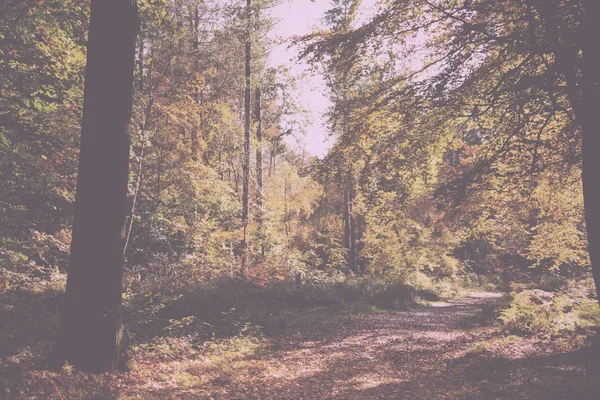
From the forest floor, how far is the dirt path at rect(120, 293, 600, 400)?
0.02 m

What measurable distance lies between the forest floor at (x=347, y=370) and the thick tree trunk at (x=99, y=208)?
0.41m

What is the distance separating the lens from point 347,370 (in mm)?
6992

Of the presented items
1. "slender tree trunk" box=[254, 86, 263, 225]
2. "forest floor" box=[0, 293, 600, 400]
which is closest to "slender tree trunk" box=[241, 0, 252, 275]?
"slender tree trunk" box=[254, 86, 263, 225]

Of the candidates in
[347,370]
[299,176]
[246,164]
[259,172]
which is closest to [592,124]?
[299,176]

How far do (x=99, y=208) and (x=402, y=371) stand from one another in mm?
6066

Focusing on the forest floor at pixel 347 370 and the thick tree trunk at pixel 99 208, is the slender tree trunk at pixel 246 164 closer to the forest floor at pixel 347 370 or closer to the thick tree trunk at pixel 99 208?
the forest floor at pixel 347 370

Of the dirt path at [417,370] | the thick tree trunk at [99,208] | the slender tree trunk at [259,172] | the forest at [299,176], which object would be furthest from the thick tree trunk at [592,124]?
the slender tree trunk at [259,172]

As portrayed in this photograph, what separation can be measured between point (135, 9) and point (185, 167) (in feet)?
30.8

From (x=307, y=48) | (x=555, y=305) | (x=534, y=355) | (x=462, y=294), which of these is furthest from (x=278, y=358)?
(x=462, y=294)

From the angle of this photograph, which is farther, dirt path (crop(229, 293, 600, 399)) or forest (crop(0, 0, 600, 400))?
dirt path (crop(229, 293, 600, 399))

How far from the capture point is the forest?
15.1ft

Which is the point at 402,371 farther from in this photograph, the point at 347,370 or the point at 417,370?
the point at 347,370

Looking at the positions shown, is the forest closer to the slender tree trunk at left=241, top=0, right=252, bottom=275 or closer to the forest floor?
the forest floor

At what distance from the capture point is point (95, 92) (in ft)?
15.0
